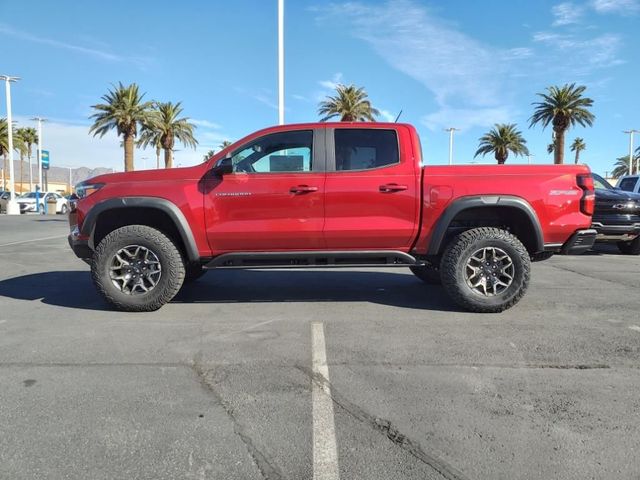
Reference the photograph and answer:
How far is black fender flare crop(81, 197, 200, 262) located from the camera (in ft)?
17.3

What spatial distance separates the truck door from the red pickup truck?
0.4 inches

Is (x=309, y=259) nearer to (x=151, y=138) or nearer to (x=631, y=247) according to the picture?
(x=631, y=247)

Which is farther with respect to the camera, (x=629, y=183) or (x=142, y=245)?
(x=629, y=183)

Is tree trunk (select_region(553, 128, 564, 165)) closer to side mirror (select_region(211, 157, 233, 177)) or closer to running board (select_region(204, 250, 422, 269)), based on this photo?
running board (select_region(204, 250, 422, 269))

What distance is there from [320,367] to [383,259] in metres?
2.03

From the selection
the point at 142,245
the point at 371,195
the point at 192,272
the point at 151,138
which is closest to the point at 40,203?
the point at 151,138

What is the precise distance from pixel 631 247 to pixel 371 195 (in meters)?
9.16

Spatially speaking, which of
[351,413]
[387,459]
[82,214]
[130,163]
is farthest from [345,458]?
[130,163]

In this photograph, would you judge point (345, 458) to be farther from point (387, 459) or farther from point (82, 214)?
point (82, 214)

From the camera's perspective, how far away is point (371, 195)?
5.37 meters

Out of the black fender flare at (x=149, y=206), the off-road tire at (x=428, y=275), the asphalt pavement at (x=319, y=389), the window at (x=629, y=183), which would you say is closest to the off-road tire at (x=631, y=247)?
the window at (x=629, y=183)

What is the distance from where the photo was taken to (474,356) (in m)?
4.08

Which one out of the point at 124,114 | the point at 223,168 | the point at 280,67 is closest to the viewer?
the point at 223,168

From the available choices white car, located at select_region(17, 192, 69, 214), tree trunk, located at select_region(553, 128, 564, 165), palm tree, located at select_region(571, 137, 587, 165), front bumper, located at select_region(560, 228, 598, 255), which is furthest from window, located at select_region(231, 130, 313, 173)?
palm tree, located at select_region(571, 137, 587, 165)
